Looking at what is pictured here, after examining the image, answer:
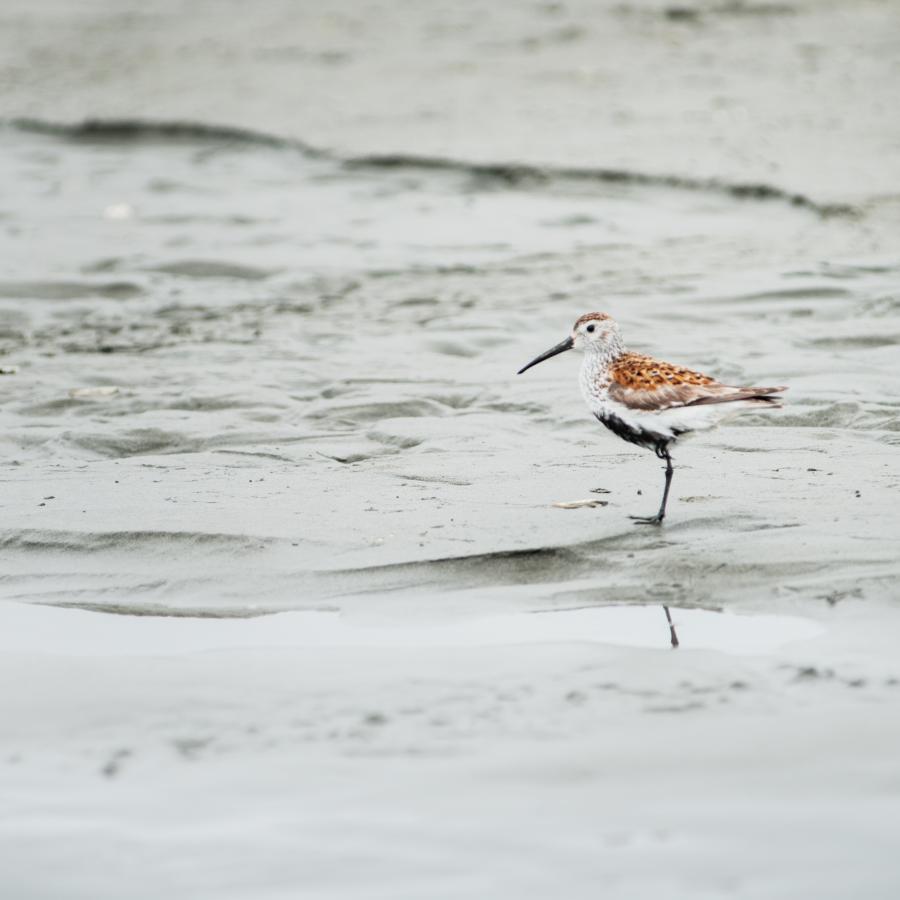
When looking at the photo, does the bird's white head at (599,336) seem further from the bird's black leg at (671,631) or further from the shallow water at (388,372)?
the bird's black leg at (671,631)

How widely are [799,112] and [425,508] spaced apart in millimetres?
8833

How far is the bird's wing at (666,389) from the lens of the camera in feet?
23.0

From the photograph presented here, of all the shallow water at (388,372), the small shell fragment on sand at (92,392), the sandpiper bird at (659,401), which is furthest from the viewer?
the small shell fragment on sand at (92,392)

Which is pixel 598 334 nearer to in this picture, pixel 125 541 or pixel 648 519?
pixel 648 519

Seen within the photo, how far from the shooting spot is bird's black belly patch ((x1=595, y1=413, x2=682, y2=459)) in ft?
23.5

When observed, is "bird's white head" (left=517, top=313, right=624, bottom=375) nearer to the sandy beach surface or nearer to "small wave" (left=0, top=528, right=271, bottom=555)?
the sandy beach surface

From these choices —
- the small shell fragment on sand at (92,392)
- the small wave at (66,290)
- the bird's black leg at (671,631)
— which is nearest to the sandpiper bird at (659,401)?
the bird's black leg at (671,631)

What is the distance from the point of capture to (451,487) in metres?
7.56

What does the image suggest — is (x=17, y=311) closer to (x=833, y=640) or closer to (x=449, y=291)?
(x=449, y=291)

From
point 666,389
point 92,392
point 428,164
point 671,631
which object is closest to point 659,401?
point 666,389

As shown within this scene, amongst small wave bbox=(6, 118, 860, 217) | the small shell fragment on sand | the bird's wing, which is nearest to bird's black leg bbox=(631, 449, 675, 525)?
the bird's wing

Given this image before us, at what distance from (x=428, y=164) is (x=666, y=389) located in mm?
7819

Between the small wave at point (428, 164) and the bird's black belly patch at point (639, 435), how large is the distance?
574 centimetres

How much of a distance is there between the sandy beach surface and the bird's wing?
46 cm
